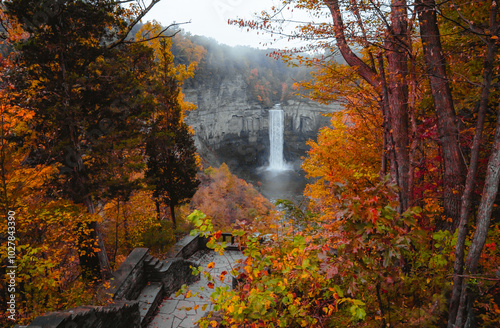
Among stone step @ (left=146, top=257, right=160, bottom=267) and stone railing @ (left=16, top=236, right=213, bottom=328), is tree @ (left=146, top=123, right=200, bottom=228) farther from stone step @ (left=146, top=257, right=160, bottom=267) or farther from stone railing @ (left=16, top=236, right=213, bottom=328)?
stone step @ (left=146, top=257, right=160, bottom=267)

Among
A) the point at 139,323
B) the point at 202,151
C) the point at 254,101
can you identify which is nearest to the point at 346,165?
the point at 139,323

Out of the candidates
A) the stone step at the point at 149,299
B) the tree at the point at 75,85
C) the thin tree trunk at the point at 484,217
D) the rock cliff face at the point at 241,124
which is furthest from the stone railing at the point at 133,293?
the rock cliff face at the point at 241,124

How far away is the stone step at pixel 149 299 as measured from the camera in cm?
583

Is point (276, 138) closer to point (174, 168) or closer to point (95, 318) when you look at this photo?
point (174, 168)

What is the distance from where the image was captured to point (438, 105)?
4.20 metres

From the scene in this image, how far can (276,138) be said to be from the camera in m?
52.1

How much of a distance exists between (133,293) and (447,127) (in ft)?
25.3

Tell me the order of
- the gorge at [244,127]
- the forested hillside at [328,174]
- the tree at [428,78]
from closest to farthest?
the forested hillside at [328,174]
the tree at [428,78]
the gorge at [244,127]

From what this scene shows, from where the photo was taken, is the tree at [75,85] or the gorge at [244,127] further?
the gorge at [244,127]

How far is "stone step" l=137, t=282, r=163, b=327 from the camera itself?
583 centimetres

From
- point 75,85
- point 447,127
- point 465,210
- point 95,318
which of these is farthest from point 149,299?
point 447,127

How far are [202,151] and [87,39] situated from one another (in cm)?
3698

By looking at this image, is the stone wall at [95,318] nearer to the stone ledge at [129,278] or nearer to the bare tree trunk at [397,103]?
the stone ledge at [129,278]

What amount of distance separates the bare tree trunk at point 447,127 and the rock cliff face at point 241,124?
4019 centimetres
